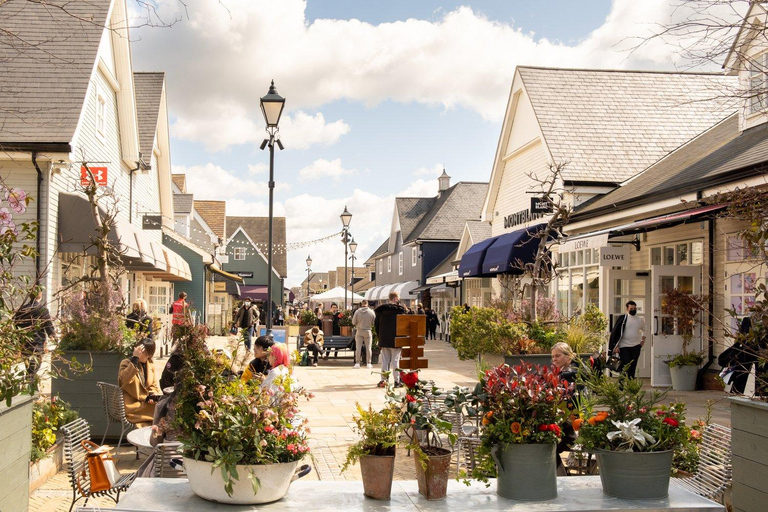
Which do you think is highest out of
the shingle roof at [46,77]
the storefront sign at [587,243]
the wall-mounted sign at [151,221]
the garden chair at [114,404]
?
the shingle roof at [46,77]

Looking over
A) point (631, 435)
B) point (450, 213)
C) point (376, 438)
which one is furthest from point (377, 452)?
point (450, 213)

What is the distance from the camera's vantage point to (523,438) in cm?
452

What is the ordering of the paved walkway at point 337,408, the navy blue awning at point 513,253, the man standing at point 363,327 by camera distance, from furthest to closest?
1. the navy blue awning at point 513,253
2. the man standing at point 363,327
3. the paved walkway at point 337,408

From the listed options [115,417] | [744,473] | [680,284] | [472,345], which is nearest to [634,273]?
[680,284]

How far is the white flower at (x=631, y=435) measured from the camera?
4574 millimetres

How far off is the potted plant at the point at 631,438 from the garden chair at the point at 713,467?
1.94 ft

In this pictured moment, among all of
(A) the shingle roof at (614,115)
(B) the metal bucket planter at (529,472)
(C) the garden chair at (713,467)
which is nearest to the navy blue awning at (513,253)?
(A) the shingle roof at (614,115)

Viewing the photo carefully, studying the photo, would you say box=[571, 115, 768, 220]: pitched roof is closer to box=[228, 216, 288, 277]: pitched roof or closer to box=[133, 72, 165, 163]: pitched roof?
box=[133, 72, 165, 163]: pitched roof

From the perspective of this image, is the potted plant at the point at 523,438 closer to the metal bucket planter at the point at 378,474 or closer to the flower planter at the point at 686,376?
the metal bucket planter at the point at 378,474

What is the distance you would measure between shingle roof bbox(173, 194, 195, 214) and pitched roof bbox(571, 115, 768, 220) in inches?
1030

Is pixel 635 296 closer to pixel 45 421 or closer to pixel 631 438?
pixel 45 421

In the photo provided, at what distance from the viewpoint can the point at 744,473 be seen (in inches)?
184

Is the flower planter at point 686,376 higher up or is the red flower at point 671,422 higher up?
the red flower at point 671,422

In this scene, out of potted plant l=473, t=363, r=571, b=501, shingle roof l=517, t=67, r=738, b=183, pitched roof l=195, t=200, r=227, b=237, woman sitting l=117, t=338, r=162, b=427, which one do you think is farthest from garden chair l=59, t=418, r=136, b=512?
pitched roof l=195, t=200, r=227, b=237
